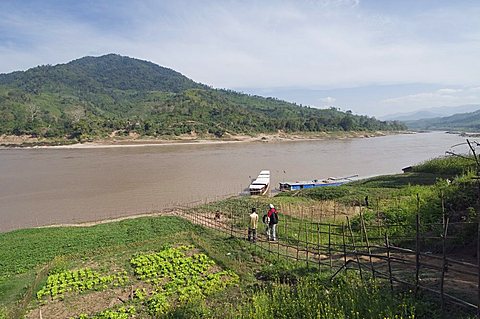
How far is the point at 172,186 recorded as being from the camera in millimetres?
35531

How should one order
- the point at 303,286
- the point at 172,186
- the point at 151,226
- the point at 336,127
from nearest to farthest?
the point at 303,286 → the point at 151,226 → the point at 172,186 → the point at 336,127

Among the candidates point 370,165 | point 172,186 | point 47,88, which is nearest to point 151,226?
point 172,186

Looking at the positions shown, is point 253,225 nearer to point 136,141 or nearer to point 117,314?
point 117,314

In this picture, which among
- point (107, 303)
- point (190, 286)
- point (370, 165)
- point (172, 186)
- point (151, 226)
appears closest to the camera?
point (107, 303)

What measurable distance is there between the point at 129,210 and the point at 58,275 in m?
14.6

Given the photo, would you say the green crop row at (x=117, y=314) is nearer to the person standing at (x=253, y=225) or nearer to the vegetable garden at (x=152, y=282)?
the vegetable garden at (x=152, y=282)

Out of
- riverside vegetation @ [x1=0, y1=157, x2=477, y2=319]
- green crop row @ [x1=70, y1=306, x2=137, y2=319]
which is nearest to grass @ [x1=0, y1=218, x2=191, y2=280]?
riverside vegetation @ [x1=0, y1=157, x2=477, y2=319]

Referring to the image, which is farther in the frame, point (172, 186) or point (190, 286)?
point (172, 186)

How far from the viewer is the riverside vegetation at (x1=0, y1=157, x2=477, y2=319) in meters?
7.72

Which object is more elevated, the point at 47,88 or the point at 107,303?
the point at 47,88

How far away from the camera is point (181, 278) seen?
11.8 meters

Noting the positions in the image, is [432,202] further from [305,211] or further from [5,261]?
[5,261]

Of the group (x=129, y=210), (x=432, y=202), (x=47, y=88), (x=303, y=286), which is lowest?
(x=129, y=210)

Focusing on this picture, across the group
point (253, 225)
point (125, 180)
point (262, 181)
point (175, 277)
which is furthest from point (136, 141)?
point (175, 277)
